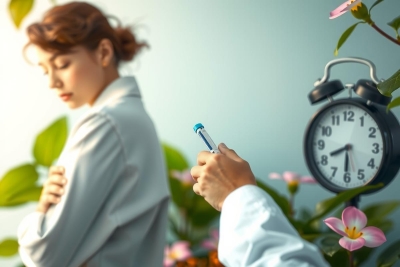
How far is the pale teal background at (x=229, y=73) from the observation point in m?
1.49

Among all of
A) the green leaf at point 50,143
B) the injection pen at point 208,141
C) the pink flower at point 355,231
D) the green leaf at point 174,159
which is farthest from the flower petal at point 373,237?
the green leaf at point 50,143

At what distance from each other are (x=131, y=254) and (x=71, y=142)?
22 centimetres

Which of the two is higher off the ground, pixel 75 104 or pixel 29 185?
pixel 75 104

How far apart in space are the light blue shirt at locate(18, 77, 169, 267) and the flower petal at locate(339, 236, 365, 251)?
37cm

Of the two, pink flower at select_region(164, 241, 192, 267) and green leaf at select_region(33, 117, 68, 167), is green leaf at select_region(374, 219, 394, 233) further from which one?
green leaf at select_region(33, 117, 68, 167)

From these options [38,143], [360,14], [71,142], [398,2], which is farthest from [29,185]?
[360,14]

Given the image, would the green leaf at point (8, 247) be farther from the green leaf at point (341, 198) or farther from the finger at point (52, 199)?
the green leaf at point (341, 198)

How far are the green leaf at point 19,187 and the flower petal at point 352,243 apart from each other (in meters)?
1.01

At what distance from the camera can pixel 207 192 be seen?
1.89 ft

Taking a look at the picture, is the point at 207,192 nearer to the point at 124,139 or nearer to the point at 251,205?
the point at 251,205

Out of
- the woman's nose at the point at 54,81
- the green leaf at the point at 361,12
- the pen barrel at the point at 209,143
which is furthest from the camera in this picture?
the woman's nose at the point at 54,81

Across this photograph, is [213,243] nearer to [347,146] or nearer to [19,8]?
[347,146]

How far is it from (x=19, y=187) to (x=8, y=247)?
0.18 meters

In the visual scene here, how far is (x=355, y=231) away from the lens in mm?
883
